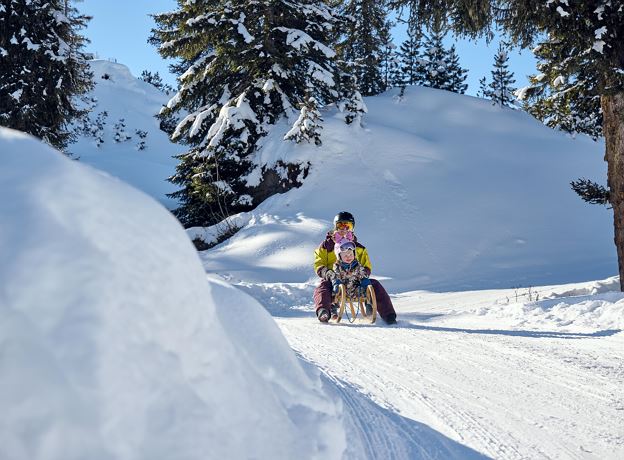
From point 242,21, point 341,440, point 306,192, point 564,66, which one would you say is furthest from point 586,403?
point 242,21

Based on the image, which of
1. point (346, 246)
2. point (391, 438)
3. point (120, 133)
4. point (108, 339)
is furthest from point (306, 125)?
point (120, 133)

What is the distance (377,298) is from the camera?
7715 millimetres

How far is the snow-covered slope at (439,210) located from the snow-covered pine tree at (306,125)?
2.88 ft

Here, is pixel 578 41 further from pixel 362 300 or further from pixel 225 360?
pixel 225 360

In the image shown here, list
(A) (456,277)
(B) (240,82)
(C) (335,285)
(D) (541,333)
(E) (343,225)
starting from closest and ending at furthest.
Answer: (D) (541,333) < (C) (335,285) < (E) (343,225) < (A) (456,277) < (B) (240,82)

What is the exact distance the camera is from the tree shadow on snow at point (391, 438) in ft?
8.43

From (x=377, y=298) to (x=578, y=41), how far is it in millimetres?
4756

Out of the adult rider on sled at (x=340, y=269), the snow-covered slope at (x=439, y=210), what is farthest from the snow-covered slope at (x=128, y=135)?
the adult rider on sled at (x=340, y=269)

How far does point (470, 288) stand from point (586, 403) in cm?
886

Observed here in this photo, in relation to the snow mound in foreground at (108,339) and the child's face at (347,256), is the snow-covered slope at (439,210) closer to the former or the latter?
the child's face at (347,256)

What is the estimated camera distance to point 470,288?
1197 centimetres

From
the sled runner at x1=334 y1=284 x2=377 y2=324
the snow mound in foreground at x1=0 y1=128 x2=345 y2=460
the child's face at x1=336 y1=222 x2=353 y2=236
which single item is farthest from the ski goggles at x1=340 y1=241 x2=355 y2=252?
the snow mound in foreground at x1=0 y1=128 x2=345 y2=460

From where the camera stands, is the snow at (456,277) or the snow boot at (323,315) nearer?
the snow at (456,277)

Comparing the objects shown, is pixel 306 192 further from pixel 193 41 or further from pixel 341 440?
pixel 341 440
